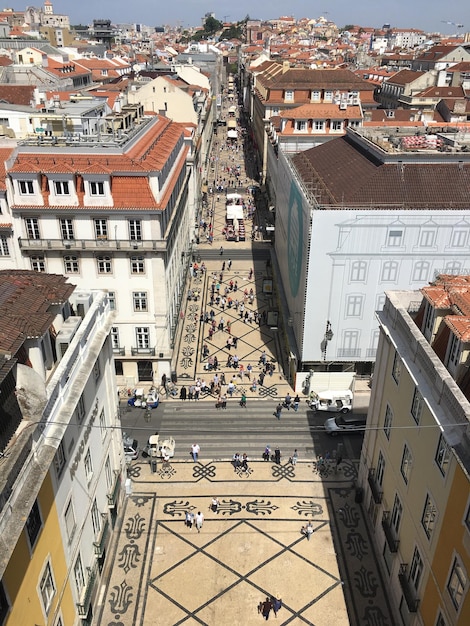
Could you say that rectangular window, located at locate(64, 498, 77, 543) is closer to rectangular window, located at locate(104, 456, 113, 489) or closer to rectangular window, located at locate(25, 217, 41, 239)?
rectangular window, located at locate(104, 456, 113, 489)

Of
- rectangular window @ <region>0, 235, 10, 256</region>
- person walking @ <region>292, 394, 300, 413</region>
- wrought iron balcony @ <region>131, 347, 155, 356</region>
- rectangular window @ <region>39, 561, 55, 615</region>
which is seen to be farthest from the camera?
wrought iron balcony @ <region>131, 347, 155, 356</region>

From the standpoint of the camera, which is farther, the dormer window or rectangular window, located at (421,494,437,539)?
the dormer window

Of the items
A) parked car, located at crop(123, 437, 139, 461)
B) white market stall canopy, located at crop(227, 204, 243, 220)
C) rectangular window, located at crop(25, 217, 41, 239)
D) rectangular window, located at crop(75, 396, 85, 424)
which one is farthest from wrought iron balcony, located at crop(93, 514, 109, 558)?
white market stall canopy, located at crop(227, 204, 243, 220)

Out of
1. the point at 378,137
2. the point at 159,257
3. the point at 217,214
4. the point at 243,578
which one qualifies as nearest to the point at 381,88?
the point at 217,214

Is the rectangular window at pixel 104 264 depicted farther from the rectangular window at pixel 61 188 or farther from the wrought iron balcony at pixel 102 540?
the wrought iron balcony at pixel 102 540

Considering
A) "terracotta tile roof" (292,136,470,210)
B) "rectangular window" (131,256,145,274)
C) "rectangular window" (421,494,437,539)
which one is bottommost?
"rectangular window" (421,494,437,539)

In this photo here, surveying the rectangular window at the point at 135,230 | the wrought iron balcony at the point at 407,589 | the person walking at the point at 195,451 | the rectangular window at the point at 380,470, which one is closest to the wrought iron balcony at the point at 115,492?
the person walking at the point at 195,451

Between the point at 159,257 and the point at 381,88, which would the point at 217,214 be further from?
the point at 381,88

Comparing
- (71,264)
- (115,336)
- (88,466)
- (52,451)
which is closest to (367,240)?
(115,336)
